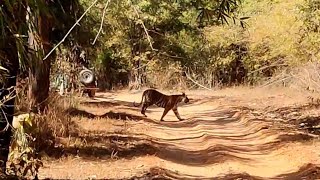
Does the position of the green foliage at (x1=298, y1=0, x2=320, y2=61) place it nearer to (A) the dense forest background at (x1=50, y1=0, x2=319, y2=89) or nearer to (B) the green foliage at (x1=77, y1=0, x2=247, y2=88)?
(A) the dense forest background at (x1=50, y1=0, x2=319, y2=89)

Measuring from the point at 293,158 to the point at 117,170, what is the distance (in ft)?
11.8

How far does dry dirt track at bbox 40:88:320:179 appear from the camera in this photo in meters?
9.55

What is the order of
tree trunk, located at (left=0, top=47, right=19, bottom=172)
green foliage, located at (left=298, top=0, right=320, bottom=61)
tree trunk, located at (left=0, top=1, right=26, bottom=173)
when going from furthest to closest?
green foliage, located at (left=298, top=0, right=320, bottom=61) < tree trunk, located at (left=0, top=47, right=19, bottom=172) < tree trunk, located at (left=0, top=1, right=26, bottom=173)

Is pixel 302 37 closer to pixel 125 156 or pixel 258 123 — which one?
pixel 258 123

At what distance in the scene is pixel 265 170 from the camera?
10.1 m

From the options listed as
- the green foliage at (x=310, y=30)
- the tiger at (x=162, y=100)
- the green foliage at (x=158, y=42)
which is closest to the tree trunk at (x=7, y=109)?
the green foliage at (x=310, y=30)

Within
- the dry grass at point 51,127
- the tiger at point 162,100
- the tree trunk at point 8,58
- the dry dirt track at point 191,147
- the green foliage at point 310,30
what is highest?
the green foliage at point 310,30

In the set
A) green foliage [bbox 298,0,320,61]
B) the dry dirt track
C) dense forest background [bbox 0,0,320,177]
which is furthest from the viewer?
green foliage [bbox 298,0,320,61]

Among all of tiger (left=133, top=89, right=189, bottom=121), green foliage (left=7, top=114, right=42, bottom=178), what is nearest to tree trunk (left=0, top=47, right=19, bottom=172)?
green foliage (left=7, top=114, right=42, bottom=178)

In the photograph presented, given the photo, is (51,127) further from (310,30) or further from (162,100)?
(310,30)

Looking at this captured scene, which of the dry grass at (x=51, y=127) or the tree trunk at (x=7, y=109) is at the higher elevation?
the tree trunk at (x=7, y=109)

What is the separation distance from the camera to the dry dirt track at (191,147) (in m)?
9.55

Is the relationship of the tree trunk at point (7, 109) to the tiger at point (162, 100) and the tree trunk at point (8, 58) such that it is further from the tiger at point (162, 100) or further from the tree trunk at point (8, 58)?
the tiger at point (162, 100)

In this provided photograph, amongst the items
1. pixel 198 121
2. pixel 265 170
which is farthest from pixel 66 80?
pixel 265 170
